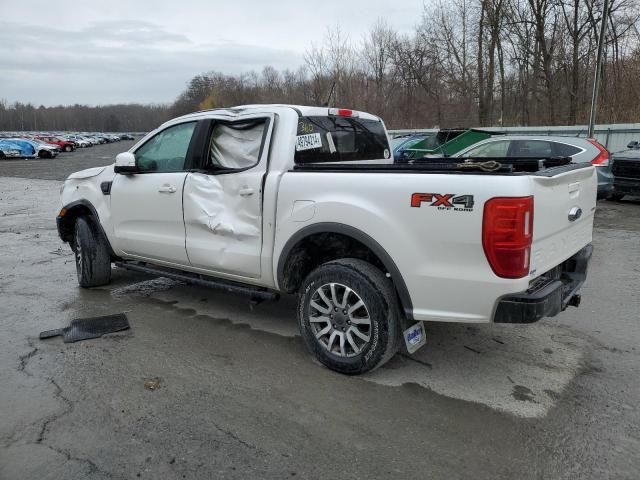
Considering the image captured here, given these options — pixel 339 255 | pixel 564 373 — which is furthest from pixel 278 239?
pixel 564 373

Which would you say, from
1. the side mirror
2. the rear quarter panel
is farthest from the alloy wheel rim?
the side mirror

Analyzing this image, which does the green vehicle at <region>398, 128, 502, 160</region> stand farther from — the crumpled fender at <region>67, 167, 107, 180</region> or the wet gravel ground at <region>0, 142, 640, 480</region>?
the wet gravel ground at <region>0, 142, 640, 480</region>

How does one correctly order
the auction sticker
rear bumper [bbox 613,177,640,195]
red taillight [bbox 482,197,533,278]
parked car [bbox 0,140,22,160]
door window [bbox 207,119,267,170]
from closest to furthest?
red taillight [bbox 482,197,533,278], the auction sticker, door window [bbox 207,119,267,170], rear bumper [bbox 613,177,640,195], parked car [bbox 0,140,22,160]

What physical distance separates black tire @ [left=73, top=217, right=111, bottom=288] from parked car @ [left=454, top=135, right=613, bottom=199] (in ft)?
21.2

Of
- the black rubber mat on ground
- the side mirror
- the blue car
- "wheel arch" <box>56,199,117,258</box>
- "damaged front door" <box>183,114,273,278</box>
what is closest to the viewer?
"damaged front door" <box>183,114,273,278</box>

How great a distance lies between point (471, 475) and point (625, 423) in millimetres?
1131

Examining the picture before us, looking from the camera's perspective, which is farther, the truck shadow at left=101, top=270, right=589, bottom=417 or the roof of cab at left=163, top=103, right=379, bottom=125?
the roof of cab at left=163, top=103, right=379, bottom=125

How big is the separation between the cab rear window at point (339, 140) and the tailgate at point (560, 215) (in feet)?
6.09

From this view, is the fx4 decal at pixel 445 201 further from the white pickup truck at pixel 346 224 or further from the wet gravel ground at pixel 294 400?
the wet gravel ground at pixel 294 400

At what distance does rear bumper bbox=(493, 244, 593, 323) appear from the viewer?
9.98 ft

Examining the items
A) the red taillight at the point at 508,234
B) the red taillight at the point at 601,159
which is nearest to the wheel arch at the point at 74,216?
the red taillight at the point at 508,234

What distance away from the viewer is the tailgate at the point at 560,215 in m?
3.12

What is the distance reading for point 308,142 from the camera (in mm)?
4258

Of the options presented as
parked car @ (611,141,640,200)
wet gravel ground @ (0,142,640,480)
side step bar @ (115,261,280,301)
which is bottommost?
wet gravel ground @ (0,142,640,480)
